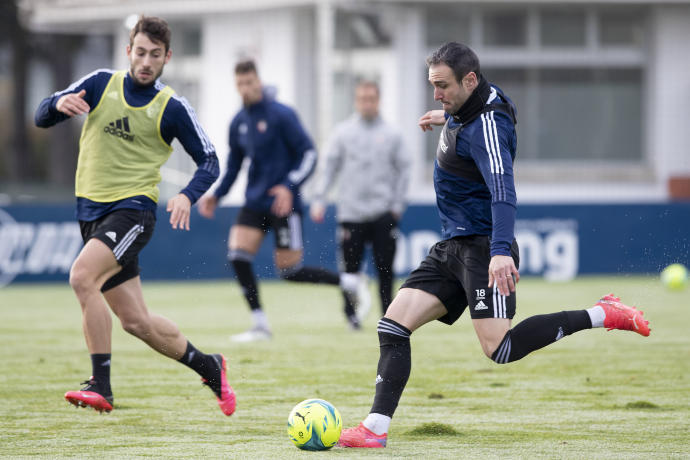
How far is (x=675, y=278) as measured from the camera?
51.3ft

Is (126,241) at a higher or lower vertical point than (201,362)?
higher

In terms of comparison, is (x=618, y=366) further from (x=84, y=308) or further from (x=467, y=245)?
(x=84, y=308)

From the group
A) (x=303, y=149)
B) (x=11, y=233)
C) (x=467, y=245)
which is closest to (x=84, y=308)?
(x=467, y=245)

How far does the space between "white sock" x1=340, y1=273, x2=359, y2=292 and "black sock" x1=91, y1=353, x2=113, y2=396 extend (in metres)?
4.47

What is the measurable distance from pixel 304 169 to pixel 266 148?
1.28 ft

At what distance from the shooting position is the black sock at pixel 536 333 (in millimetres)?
5445

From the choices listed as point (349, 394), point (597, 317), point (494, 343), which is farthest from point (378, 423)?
point (349, 394)

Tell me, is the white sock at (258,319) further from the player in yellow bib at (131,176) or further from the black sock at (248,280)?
the player in yellow bib at (131,176)

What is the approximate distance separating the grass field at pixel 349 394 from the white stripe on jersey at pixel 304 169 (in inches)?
56.3

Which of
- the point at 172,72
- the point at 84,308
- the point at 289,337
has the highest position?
the point at 172,72

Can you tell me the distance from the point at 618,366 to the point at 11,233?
9.84m

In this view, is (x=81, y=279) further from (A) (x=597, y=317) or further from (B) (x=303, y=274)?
(B) (x=303, y=274)

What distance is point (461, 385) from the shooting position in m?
7.37

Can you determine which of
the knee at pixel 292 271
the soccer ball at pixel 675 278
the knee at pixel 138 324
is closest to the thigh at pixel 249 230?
the knee at pixel 292 271
